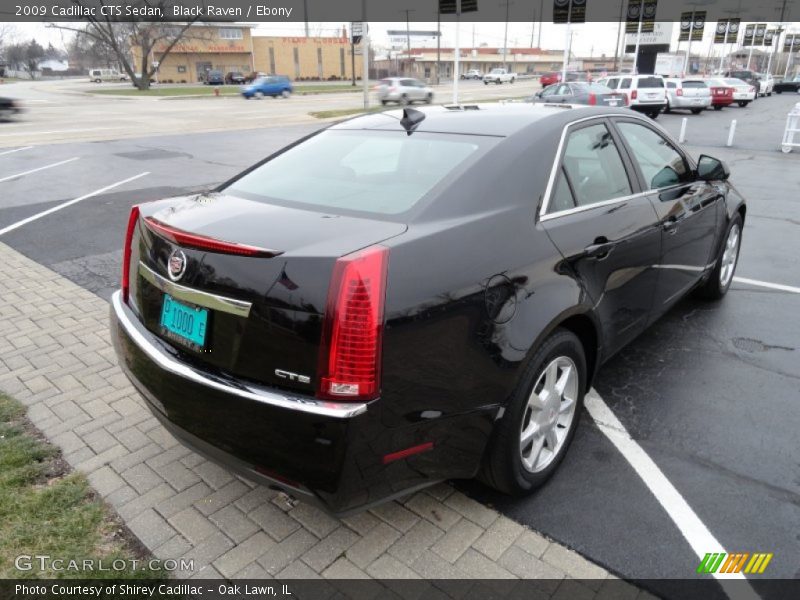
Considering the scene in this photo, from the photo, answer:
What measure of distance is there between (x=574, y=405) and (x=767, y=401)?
4.80 feet

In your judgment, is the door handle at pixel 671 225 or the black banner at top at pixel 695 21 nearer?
the door handle at pixel 671 225

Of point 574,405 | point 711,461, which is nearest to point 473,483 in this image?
point 574,405

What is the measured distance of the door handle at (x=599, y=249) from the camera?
9.52 feet

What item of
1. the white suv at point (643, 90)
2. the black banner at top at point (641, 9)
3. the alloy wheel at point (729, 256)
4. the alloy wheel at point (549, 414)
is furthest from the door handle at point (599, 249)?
the black banner at top at point (641, 9)

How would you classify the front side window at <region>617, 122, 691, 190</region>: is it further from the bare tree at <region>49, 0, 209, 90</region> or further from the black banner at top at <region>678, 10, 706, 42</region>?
the bare tree at <region>49, 0, 209, 90</region>

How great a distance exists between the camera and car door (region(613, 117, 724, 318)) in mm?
3660

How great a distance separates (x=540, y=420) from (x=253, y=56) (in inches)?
3556

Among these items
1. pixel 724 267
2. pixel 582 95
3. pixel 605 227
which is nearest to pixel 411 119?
pixel 605 227

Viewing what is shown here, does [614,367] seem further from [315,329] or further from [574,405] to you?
[315,329]

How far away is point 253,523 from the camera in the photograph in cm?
265

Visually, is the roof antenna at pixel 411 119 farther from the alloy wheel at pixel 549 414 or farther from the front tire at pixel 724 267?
the front tire at pixel 724 267

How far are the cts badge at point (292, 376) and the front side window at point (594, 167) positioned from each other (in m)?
1.68

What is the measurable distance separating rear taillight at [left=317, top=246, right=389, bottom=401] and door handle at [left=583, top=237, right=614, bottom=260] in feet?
4.28

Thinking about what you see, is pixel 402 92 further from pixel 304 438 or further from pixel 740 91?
pixel 304 438
